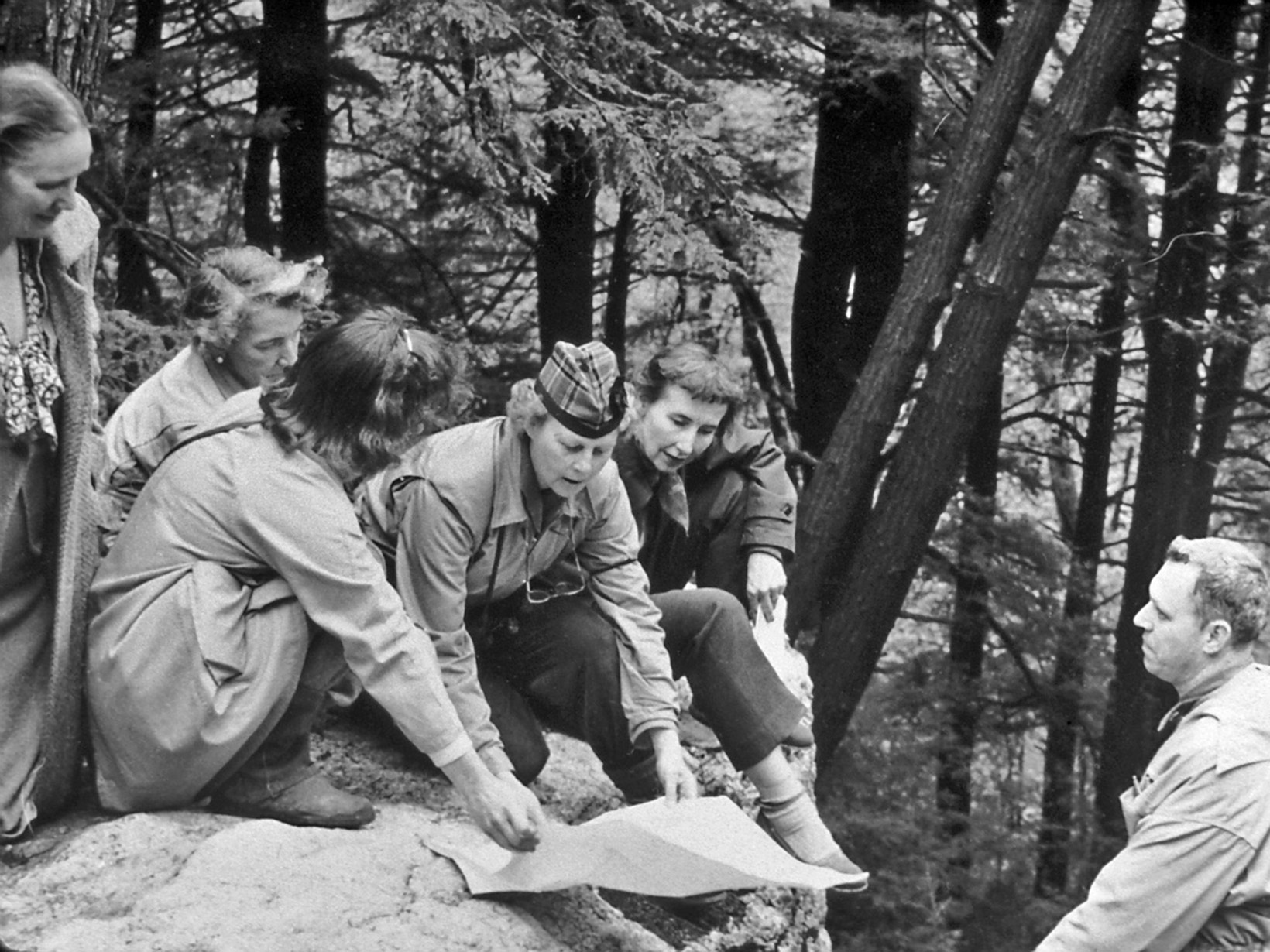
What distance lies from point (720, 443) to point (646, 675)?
4.24 feet

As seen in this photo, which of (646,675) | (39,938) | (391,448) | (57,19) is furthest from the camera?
(57,19)

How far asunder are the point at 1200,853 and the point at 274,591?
2044mm

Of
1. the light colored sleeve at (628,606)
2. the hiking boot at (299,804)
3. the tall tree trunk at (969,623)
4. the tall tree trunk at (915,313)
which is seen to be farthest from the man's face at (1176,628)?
the tall tree trunk at (969,623)

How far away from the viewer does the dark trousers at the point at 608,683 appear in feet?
13.5

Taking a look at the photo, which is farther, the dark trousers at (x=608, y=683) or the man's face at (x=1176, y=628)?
the dark trousers at (x=608, y=683)

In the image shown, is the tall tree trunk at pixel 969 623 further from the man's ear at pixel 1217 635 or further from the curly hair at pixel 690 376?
the man's ear at pixel 1217 635

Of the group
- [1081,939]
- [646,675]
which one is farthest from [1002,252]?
[1081,939]

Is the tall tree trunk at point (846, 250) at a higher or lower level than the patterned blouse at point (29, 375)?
higher

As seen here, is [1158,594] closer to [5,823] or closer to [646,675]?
[646,675]

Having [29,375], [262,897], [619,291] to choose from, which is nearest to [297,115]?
[619,291]

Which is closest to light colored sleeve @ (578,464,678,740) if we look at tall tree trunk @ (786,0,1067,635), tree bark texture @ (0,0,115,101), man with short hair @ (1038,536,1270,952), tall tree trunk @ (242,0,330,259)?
A: man with short hair @ (1038,536,1270,952)

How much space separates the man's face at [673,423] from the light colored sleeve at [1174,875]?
5.85ft

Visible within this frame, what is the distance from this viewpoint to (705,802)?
3.62 m

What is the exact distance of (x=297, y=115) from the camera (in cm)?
840
